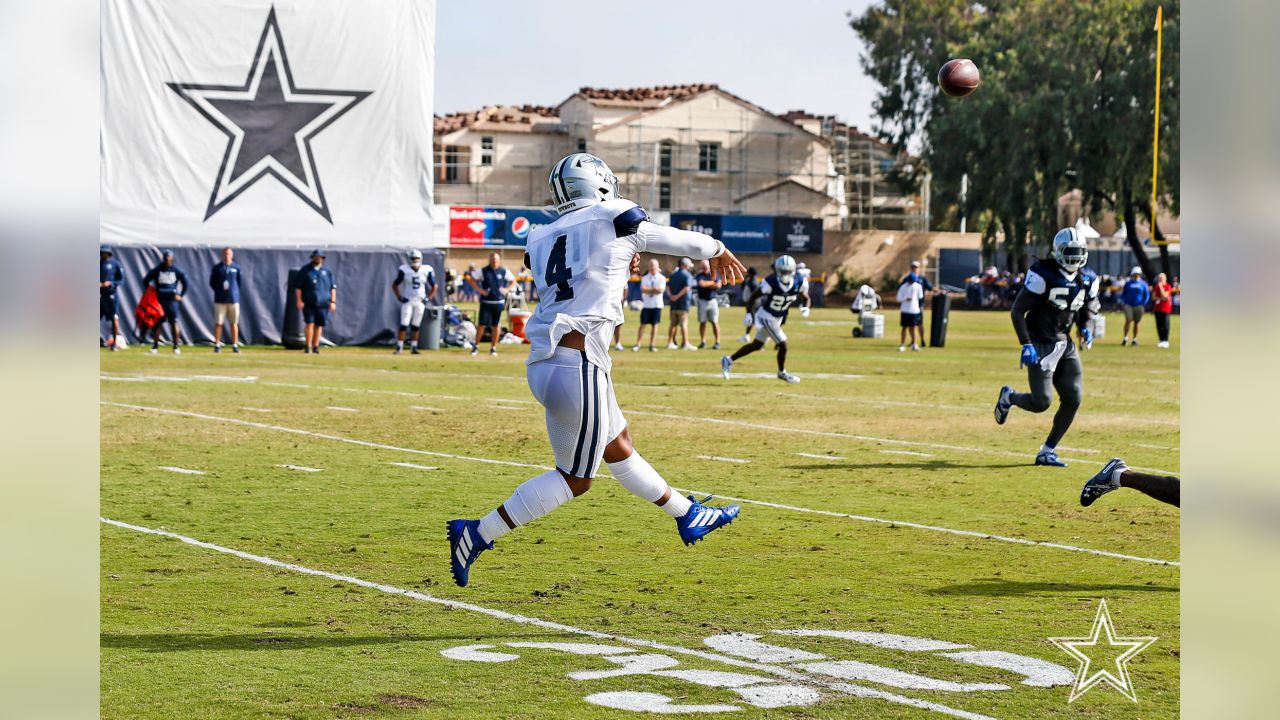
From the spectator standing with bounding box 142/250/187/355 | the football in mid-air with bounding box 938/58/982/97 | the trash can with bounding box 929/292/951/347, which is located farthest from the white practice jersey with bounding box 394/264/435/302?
the football in mid-air with bounding box 938/58/982/97

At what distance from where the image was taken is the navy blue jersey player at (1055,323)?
1331 centimetres

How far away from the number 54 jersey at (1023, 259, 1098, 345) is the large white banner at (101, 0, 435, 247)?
804 inches

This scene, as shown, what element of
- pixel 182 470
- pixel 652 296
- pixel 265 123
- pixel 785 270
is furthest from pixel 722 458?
pixel 265 123

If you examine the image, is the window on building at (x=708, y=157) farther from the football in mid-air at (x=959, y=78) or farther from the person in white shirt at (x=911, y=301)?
the football in mid-air at (x=959, y=78)

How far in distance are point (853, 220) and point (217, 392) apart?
7074cm

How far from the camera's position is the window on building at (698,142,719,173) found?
270ft

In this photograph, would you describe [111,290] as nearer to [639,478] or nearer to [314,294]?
[314,294]

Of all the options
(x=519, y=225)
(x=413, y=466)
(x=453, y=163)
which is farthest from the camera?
(x=453, y=163)

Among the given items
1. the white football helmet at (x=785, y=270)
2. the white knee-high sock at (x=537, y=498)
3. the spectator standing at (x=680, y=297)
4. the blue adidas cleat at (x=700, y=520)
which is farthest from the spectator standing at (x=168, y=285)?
the white knee-high sock at (x=537, y=498)

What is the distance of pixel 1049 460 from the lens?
13.5 meters

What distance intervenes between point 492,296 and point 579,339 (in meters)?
22.5

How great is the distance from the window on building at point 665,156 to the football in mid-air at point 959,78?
232 ft

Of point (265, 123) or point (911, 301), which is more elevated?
point (265, 123)
